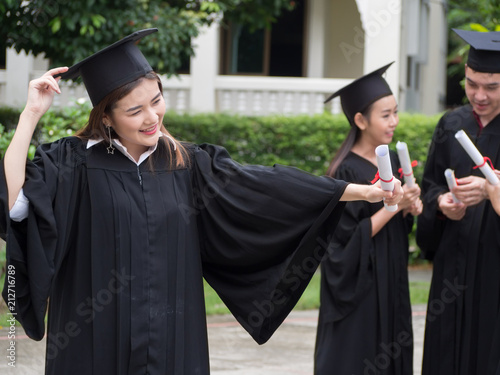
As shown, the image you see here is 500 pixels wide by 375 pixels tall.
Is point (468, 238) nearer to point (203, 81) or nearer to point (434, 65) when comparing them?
point (203, 81)

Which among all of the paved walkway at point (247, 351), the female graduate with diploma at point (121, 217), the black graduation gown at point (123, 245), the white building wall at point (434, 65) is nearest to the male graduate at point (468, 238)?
the female graduate with diploma at point (121, 217)

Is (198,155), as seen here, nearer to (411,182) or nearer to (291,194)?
(291,194)

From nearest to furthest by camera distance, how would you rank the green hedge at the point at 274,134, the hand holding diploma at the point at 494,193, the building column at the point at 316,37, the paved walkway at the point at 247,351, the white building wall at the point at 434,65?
the hand holding diploma at the point at 494,193 < the paved walkway at the point at 247,351 < the green hedge at the point at 274,134 < the building column at the point at 316,37 < the white building wall at the point at 434,65

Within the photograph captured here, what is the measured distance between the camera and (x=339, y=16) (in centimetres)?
1642

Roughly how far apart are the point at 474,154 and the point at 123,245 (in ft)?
5.78

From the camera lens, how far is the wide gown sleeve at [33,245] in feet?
10.5

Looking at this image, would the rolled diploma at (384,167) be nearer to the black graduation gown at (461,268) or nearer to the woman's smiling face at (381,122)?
the black graduation gown at (461,268)

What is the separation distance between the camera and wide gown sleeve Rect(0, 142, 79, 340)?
126 inches

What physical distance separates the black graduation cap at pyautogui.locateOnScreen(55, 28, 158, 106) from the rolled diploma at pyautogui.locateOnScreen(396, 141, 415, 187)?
1.30m

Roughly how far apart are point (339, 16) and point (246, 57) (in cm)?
202

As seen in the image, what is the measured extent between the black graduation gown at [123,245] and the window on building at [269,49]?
41.3 feet

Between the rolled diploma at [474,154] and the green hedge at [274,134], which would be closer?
the rolled diploma at [474,154]

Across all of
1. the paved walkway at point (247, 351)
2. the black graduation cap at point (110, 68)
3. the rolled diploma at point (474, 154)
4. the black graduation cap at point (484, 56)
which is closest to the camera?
the black graduation cap at point (110, 68)

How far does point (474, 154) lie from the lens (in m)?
4.02
